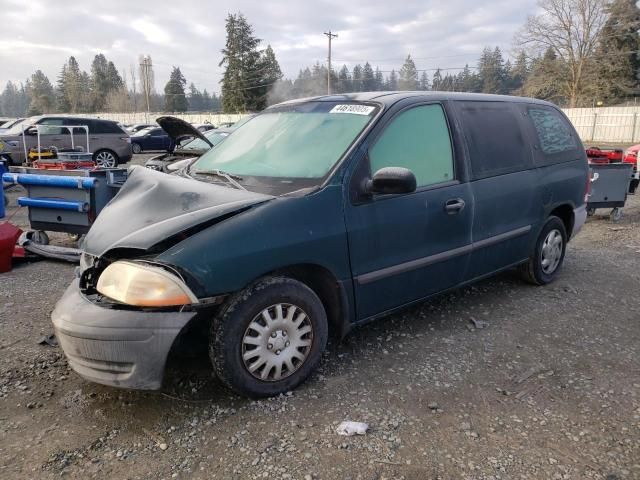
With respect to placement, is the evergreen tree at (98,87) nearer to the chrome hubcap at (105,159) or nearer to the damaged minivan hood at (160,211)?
the chrome hubcap at (105,159)

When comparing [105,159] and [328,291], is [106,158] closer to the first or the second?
[105,159]

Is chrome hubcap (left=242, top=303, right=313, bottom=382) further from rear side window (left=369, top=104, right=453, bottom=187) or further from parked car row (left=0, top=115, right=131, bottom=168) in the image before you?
parked car row (left=0, top=115, right=131, bottom=168)

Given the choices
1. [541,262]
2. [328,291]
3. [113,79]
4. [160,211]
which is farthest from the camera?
[113,79]

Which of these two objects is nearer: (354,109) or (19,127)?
(354,109)

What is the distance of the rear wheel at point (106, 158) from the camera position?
1587 centimetres

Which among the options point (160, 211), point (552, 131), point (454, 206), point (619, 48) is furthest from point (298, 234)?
point (619, 48)

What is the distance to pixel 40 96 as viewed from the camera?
83.9m

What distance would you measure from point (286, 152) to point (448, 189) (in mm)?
1214

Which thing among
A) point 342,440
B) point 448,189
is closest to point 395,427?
point 342,440

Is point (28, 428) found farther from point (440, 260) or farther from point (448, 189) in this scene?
point (448, 189)

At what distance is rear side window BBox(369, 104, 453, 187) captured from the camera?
3312 mm

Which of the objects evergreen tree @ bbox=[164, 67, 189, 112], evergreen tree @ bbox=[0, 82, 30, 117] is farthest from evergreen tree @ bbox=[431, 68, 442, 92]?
evergreen tree @ bbox=[0, 82, 30, 117]

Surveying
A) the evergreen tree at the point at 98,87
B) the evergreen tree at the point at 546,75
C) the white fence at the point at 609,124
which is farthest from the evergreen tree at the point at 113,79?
the white fence at the point at 609,124

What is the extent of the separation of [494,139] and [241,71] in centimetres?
5756
